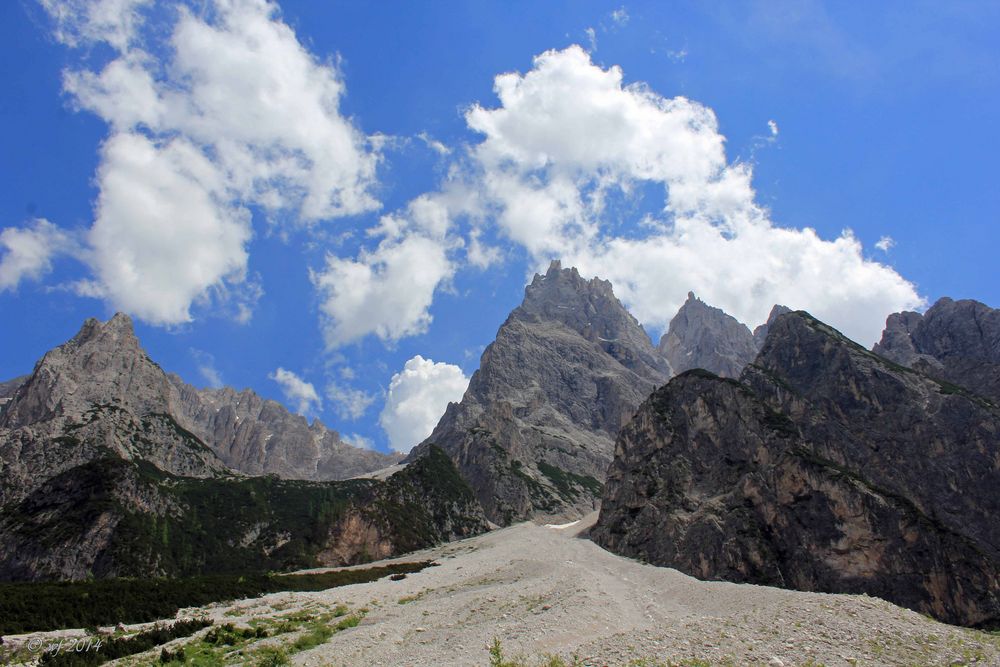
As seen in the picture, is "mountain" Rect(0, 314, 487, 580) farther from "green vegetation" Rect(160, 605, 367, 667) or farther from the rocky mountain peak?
"green vegetation" Rect(160, 605, 367, 667)

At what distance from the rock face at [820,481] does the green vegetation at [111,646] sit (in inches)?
2323

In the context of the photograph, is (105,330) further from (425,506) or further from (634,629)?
(634,629)

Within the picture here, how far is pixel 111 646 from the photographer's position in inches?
1084

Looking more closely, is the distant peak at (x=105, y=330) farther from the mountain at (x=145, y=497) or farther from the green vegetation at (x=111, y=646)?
the green vegetation at (x=111, y=646)

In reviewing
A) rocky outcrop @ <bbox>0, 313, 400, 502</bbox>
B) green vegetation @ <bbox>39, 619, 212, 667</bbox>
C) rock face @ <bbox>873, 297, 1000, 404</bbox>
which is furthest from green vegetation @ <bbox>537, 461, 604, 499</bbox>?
green vegetation @ <bbox>39, 619, 212, 667</bbox>

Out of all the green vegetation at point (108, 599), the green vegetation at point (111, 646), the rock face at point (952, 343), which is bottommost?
the green vegetation at point (111, 646)

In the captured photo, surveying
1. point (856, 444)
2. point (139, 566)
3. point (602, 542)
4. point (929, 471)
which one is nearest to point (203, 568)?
point (139, 566)

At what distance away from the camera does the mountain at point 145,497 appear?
77375mm

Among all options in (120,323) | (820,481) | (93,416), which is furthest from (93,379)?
(820,481)

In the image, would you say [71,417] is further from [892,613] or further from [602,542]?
[892,613]

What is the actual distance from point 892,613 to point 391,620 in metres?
26.5

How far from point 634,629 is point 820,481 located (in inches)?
2294

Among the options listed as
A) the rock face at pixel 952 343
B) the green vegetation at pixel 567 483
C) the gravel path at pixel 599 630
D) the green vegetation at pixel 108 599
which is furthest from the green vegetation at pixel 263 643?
the green vegetation at pixel 567 483

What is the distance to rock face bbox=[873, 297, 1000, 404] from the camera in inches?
5477
